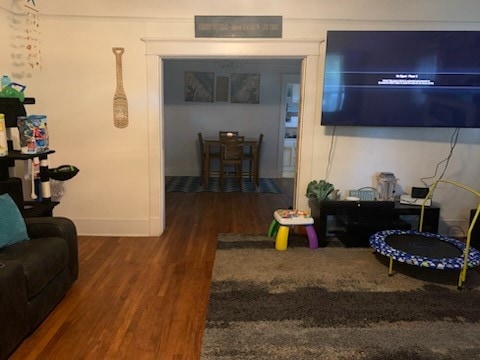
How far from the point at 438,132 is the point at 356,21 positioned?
1.41 meters

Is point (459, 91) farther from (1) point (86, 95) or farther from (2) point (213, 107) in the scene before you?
(2) point (213, 107)

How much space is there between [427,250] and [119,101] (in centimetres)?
306

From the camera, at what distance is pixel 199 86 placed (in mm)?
6711

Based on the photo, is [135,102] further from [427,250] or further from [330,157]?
[427,250]

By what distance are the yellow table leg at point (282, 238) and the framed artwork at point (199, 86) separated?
4.08m

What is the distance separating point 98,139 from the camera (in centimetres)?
360

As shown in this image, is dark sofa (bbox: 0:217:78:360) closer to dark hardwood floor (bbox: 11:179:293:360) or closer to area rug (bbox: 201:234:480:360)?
dark hardwood floor (bbox: 11:179:293:360)

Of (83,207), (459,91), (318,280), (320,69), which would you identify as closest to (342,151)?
(320,69)

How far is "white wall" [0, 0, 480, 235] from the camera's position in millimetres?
3393

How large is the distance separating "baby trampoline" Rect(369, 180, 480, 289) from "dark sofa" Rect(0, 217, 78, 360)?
2316 millimetres

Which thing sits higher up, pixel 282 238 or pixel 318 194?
pixel 318 194

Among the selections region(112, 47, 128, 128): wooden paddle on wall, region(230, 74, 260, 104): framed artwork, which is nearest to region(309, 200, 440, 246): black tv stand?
region(112, 47, 128, 128): wooden paddle on wall

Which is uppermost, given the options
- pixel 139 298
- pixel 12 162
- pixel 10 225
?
pixel 12 162

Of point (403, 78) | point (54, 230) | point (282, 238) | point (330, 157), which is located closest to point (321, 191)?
point (330, 157)
